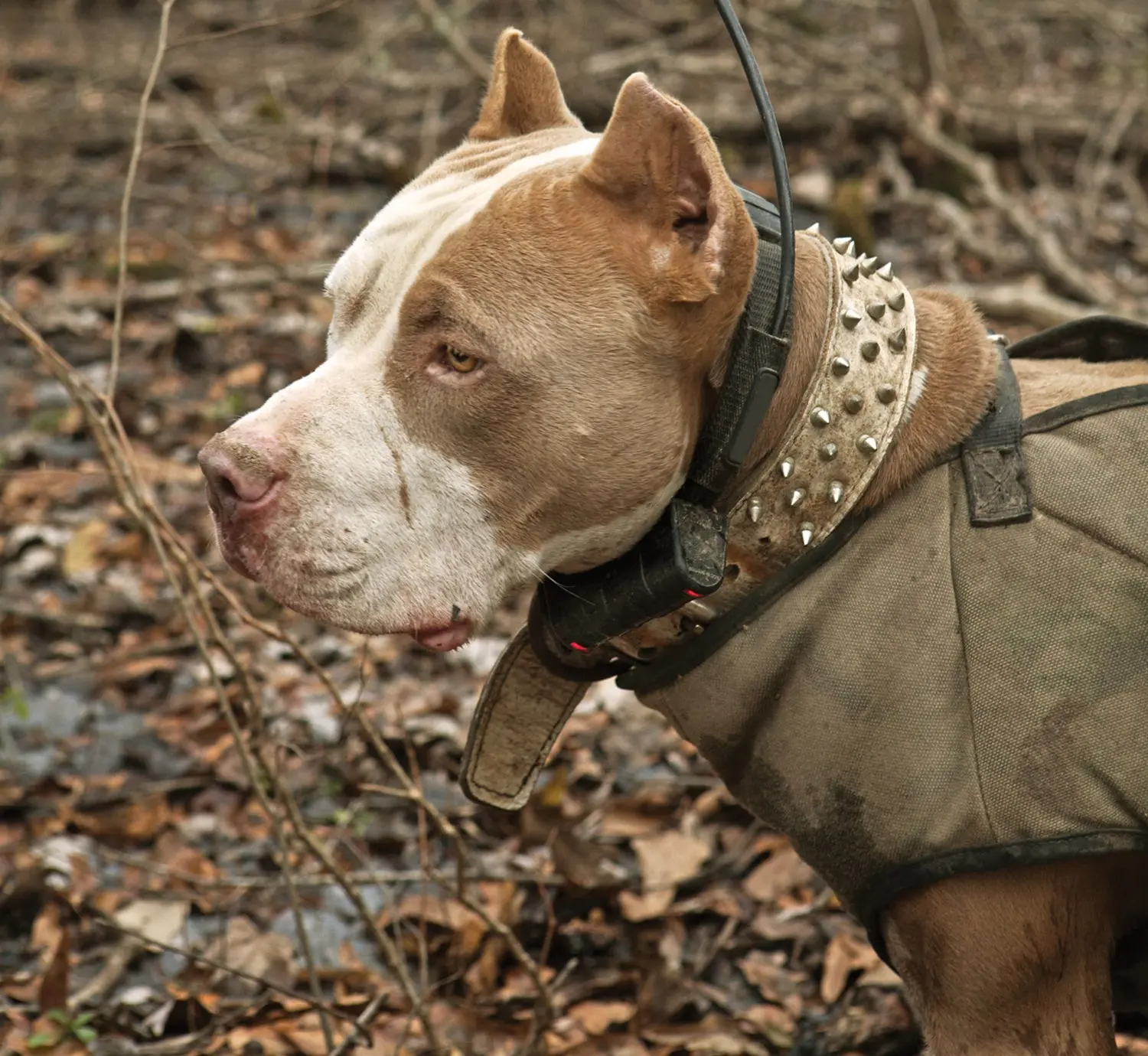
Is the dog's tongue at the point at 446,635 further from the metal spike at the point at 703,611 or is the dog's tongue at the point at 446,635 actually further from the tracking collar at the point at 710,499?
the metal spike at the point at 703,611

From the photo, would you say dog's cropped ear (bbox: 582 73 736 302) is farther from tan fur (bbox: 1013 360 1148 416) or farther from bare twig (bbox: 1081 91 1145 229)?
bare twig (bbox: 1081 91 1145 229)

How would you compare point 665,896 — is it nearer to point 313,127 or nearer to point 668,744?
point 668,744

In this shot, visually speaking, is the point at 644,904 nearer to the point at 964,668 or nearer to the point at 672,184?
the point at 964,668

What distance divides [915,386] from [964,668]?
51cm

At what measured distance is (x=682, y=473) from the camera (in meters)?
2.26

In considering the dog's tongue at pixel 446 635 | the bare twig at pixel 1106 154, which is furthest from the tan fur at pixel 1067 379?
the bare twig at pixel 1106 154

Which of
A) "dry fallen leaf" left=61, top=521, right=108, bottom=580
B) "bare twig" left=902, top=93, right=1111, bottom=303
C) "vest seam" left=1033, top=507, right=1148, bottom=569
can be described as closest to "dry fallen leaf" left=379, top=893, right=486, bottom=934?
"vest seam" left=1033, top=507, right=1148, bottom=569

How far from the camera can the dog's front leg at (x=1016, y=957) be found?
6.97ft

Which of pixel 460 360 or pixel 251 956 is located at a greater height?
pixel 460 360

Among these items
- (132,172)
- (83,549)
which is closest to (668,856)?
(132,172)

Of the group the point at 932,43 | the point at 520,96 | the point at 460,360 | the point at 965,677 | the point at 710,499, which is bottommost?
the point at 932,43

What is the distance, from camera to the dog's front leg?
2.12 m

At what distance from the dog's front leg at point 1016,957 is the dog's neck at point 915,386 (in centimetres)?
67

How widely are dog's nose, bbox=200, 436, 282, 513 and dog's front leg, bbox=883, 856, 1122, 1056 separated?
126 cm
